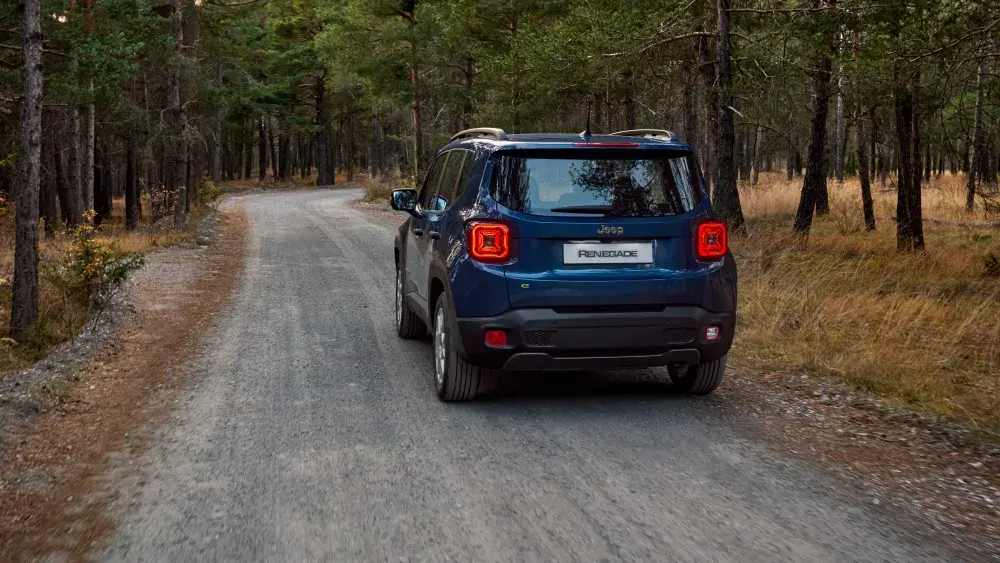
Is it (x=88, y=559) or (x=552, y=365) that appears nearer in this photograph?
(x=88, y=559)

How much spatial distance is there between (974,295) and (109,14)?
1843cm

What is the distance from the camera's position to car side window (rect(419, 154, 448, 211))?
7230 mm

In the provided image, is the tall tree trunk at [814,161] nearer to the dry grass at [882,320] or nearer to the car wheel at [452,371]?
the dry grass at [882,320]

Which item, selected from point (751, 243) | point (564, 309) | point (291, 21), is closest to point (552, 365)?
point (564, 309)

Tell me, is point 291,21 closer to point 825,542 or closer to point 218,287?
point 218,287

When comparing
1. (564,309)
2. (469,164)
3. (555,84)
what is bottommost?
(564,309)

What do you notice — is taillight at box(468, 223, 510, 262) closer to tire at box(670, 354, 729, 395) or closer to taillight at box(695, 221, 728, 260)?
taillight at box(695, 221, 728, 260)

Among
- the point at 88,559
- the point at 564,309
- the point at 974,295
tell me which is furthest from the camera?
the point at 974,295

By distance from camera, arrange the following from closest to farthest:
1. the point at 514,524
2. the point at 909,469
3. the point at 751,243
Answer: the point at 514,524
the point at 909,469
the point at 751,243

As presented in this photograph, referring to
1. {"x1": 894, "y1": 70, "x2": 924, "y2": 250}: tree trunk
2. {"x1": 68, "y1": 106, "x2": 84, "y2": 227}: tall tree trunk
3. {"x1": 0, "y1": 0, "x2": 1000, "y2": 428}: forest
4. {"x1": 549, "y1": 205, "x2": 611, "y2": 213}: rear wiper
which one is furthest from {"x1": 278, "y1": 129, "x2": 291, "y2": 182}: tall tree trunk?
{"x1": 549, "y1": 205, "x2": 611, "y2": 213}: rear wiper

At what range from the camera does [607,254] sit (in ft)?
17.7

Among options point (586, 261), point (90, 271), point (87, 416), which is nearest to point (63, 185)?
point (90, 271)

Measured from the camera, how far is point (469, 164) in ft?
20.0

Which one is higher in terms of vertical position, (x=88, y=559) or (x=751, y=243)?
(x=751, y=243)
